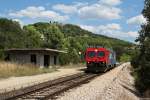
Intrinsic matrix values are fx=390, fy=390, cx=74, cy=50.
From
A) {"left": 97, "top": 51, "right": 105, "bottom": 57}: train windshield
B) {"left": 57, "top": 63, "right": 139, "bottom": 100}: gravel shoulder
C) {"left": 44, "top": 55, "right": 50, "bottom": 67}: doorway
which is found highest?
{"left": 97, "top": 51, "right": 105, "bottom": 57}: train windshield

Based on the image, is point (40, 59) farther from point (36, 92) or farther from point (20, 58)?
point (36, 92)

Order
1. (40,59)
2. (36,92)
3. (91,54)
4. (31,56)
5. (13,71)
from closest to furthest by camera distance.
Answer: (36,92) < (13,71) < (91,54) < (40,59) < (31,56)

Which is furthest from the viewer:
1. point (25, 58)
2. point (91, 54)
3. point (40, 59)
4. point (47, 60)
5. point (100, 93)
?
point (47, 60)

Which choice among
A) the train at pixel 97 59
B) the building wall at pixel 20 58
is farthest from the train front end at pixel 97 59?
the building wall at pixel 20 58

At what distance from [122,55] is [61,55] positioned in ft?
300

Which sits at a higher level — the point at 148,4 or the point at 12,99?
the point at 148,4

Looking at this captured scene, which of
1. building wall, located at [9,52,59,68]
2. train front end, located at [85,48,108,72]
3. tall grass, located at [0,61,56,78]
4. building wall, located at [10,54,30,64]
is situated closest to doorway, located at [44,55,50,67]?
building wall, located at [9,52,59,68]

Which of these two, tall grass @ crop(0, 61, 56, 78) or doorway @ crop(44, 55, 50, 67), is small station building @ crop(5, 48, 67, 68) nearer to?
doorway @ crop(44, 55, 50, 67)

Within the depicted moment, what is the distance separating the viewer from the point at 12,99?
17.6m

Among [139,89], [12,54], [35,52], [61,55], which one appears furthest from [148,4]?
[61,55]

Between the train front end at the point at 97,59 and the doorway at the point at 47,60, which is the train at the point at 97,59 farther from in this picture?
the doorway at the point at 47,60

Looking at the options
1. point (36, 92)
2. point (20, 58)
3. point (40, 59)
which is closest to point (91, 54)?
point (40, 59)

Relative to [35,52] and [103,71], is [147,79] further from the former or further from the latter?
[35,52]

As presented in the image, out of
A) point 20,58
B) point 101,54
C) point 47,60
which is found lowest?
point 47,60
